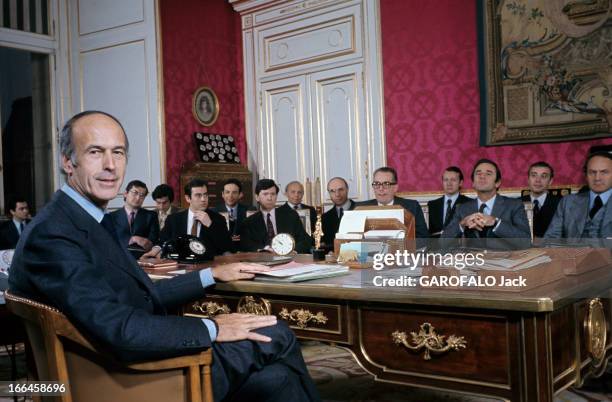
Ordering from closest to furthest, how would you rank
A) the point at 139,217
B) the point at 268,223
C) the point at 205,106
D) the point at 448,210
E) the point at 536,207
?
the point at 268,223
the point at 536,207
the point at 448,210
the point at 139,217
the point at 205,106

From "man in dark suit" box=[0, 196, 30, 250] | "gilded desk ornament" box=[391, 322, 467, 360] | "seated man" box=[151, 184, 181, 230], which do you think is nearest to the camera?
"gilded desk ornament" box=[391, 322, 467, 360]

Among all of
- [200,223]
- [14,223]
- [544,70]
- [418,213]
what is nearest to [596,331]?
[418,213]

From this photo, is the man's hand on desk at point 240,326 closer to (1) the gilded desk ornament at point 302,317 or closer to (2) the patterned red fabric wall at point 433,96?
(1) the gilded desk ornament at point 302,317

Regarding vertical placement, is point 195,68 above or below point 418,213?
above

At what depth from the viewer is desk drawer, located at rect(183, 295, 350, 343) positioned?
7.38ft

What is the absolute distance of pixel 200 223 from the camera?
499 cm

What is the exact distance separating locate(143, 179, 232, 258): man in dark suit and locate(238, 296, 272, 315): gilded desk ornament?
210 cm

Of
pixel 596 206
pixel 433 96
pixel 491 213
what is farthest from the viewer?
pixel 433 96

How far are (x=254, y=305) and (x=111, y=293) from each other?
98cm

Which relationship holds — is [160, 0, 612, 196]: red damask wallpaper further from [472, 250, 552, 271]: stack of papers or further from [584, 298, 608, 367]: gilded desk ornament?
Answer: [472, 250, 552, 271]: stack of papers

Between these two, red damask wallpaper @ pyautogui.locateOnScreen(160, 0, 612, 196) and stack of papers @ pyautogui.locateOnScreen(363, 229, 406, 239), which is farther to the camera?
red damask wallpaper @ pyautogui.locateOnScreen(160, 0, 612, 196)

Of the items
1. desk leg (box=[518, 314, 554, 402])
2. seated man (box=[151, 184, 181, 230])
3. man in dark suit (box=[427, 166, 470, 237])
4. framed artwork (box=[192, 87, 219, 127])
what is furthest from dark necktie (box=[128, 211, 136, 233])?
desk leg (box=[518, 314, 554, 402])

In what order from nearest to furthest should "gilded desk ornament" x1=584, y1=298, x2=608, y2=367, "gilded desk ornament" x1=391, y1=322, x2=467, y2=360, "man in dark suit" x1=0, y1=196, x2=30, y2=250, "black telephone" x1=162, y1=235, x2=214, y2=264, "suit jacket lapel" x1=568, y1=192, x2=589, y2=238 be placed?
"gilded desk ornament" x1=391, y1=322, x2=467, y2=360 → "gilded desk ornament" x1=584, y1=298, x2=608, y2=367 → "black telephone" x1=162, y1=235, x2=214, y2=264 → "suit jacket lapel" x1=568, y1=192, x2=589, y2=238 → "man in dark suit" x1=0, y1=196, x2=30, y2=250

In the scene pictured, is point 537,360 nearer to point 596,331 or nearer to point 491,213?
point 596,331
